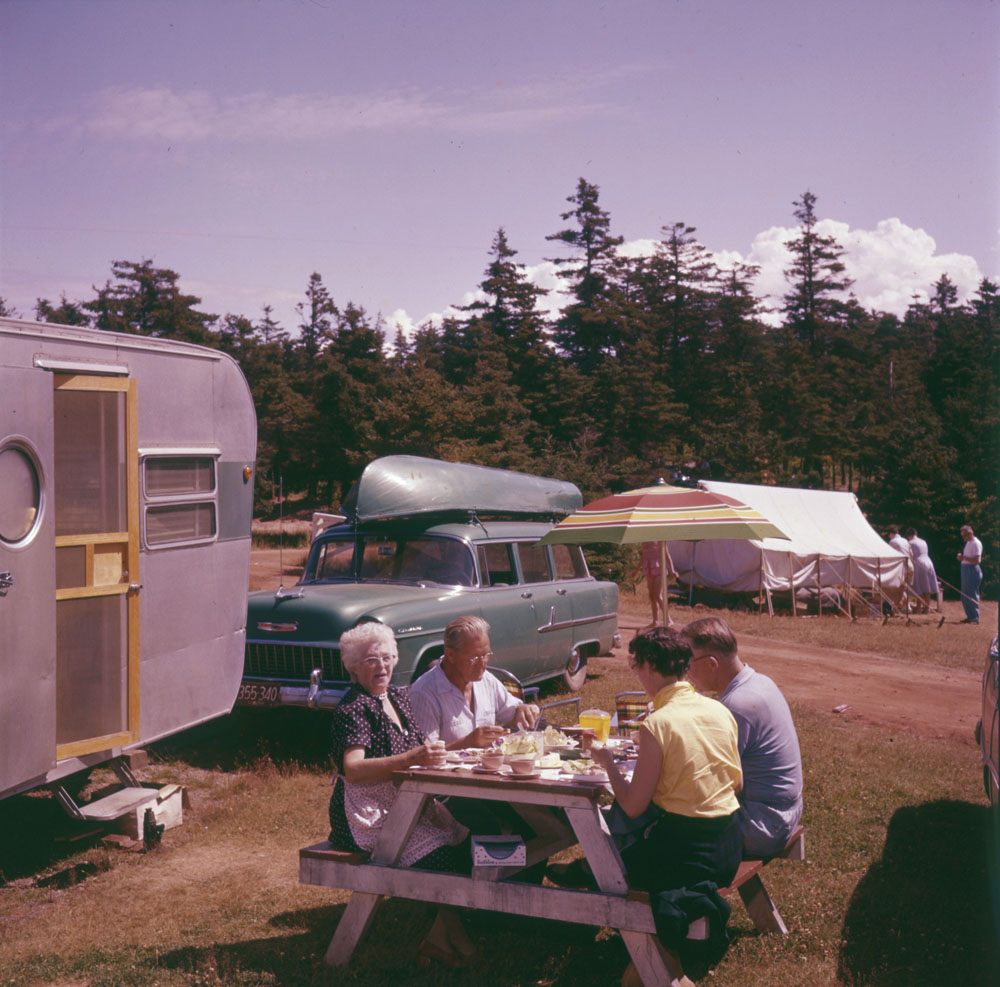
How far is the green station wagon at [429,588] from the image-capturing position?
25.9ft

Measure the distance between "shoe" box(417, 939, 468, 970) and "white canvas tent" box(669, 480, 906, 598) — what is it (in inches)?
624

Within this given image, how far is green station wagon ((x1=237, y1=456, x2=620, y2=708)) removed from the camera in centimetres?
788

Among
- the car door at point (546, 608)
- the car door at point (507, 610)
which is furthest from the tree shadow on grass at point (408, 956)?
the car door at point (546, 608)

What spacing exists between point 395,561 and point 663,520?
2.66 metres

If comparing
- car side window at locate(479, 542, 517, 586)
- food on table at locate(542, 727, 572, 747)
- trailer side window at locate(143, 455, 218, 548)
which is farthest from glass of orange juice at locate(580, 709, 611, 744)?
car side window at locate(479, 542, 517, 586)

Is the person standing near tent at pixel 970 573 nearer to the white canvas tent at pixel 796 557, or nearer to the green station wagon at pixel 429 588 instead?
the white canvas tent at pixel 796 557

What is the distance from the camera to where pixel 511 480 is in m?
10.7

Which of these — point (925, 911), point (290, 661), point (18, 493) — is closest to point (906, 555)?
point (290, 661)

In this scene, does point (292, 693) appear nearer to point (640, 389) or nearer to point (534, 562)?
point (534, 562)

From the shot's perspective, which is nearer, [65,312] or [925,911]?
[925,911]

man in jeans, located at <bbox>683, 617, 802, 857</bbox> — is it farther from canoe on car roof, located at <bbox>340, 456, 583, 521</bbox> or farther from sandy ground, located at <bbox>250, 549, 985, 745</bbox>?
sandy ground, located at <bbox>250, 549, 985, 745</bbox>

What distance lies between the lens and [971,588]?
63.1 feet

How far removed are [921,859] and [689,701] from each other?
272cm

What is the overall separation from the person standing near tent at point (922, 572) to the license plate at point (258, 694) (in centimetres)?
1656
